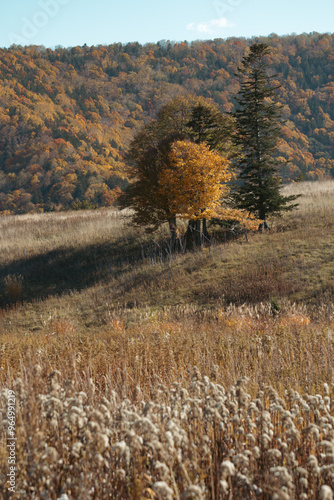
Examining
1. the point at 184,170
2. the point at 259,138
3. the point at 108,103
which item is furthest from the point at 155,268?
the point at 108,103

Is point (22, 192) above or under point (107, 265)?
above

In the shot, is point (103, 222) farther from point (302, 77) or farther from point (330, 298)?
point (302, 77)

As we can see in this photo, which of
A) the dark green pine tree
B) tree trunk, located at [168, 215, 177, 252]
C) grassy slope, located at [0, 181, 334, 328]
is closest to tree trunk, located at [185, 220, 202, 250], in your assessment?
tree trunk, located at [168, 215, 177, 252]

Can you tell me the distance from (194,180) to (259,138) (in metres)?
5.25

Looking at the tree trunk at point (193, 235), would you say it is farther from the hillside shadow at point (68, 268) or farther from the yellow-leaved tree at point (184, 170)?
the hillside shadow at point (68, 268)

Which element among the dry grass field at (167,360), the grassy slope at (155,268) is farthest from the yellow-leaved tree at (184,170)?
the grassy slope at (155,268)

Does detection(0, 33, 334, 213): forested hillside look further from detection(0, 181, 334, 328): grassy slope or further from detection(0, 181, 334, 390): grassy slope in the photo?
detection(0, 181, 334, 390): grassy slope

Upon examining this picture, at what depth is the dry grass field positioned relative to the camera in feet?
6.64

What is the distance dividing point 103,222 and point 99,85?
113199 mm

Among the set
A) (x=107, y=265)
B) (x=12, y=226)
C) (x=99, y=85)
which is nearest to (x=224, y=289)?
(x=107, y=265)

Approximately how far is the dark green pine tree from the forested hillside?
23290mm

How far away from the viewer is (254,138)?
892 inches

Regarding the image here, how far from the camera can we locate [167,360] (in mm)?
5195

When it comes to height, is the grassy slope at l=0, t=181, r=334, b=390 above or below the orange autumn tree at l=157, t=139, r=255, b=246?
below
